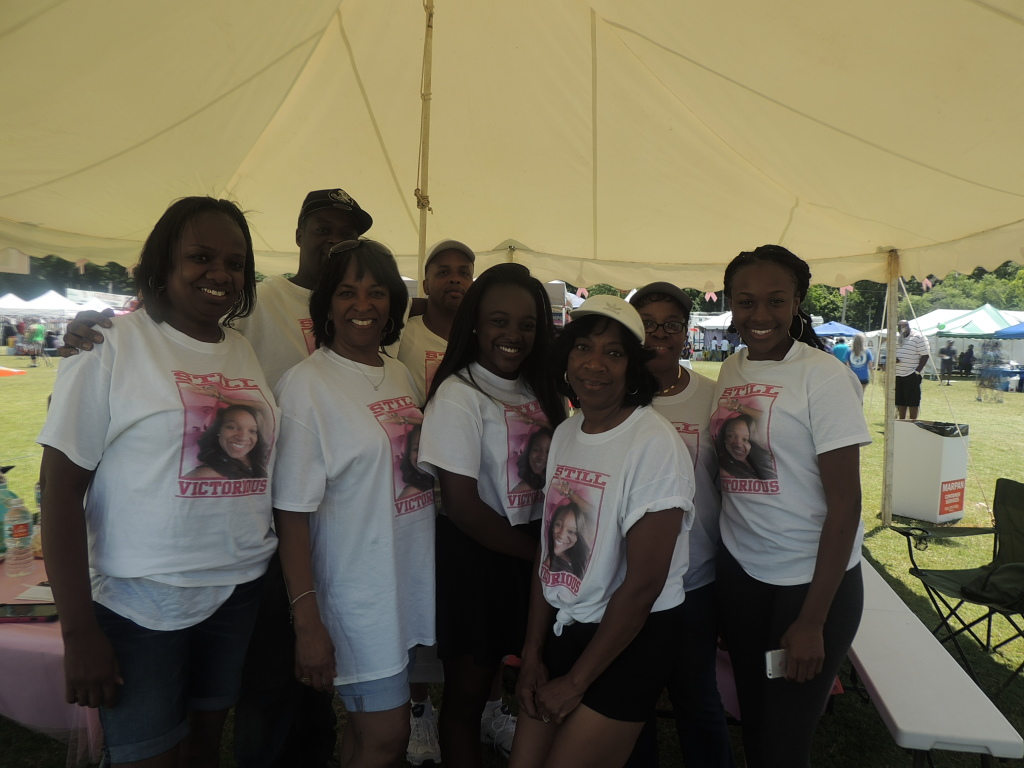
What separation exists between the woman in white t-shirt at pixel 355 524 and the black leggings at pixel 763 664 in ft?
3.16

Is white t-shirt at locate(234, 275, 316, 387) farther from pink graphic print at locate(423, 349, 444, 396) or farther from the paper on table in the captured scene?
the paper on table

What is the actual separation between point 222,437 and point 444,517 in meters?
0.73

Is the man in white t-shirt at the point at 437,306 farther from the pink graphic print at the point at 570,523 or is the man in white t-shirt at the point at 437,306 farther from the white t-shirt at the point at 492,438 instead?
the pink graphic print at the point at 570,523

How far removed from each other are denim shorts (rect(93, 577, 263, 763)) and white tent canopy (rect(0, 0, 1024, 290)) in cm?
260

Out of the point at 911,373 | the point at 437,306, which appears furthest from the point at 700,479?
the point at 911,373

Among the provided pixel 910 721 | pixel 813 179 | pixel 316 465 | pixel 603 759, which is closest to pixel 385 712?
pixel 603 759

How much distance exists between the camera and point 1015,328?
2131 centimetres

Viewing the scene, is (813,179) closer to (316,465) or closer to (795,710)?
(795,710)

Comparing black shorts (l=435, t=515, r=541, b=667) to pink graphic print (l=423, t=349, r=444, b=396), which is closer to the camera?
black shorts (l=435, t=515, r=541, b=667)

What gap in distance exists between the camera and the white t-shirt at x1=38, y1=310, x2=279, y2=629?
1.31 meters

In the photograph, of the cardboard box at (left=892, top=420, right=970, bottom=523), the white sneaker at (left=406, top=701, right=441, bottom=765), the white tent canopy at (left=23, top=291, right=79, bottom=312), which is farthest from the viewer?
the white tent canopy at (left=23, top=291, right=79, bottom=312)

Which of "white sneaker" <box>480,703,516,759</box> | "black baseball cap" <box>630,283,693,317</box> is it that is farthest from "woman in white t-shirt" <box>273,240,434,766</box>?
"white sneaker" <box>480,703,516,759</box>

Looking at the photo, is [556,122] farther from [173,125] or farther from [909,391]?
[909,391]

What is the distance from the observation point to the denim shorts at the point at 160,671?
1.36 metres
